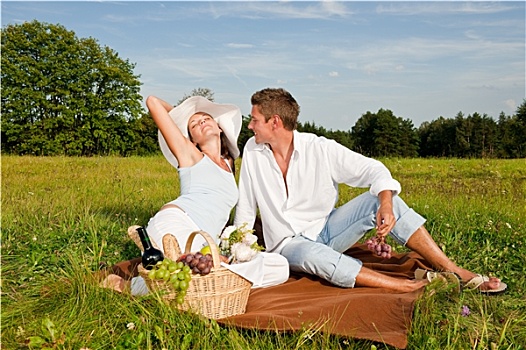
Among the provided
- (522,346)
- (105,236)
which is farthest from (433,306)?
(105,236)

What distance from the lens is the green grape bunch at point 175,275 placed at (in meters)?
3.61

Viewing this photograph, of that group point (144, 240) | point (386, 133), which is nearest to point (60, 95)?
point (386, 133)

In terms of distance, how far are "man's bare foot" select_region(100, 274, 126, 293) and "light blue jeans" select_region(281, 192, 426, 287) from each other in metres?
1.28

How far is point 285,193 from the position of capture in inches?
203

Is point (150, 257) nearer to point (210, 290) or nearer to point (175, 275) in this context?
point (175, 275)

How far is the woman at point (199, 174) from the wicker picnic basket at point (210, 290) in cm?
30

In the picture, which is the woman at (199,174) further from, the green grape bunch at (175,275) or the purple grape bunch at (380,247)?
the purple grape bunch at (380,247)

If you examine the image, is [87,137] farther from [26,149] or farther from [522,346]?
[522,346]

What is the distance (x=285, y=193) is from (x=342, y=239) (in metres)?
0.62

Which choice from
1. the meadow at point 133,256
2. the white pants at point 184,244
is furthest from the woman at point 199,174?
the meadow at point 133,256

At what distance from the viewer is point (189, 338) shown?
3.43 meters

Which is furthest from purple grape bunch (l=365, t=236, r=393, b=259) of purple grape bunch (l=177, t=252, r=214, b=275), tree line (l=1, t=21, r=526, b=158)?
tree line (l=1, t=21, r=526, b=158)

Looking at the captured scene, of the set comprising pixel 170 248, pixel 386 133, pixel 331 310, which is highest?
pixel 386 133

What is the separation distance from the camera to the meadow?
3.53 m
